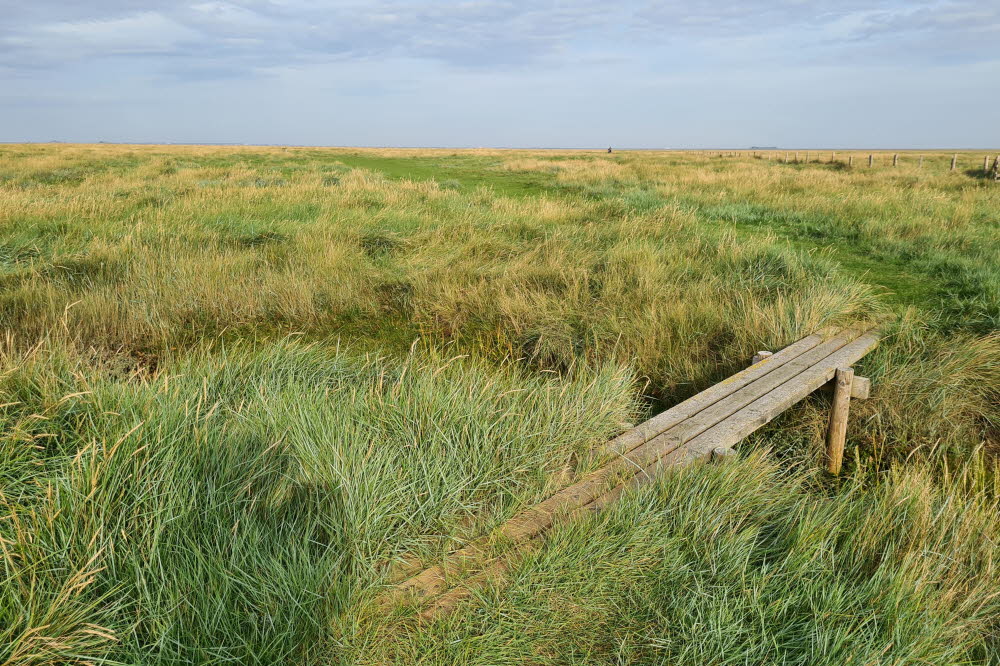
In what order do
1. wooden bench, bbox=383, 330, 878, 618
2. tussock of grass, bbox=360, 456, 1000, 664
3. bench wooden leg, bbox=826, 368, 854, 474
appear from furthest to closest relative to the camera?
bench wooden leg, bbox=826, 368, 854, 474, wooden bench, bbox=383, 330, 878, 618, tussock of grass, bbox=360, 456, 1000, 664

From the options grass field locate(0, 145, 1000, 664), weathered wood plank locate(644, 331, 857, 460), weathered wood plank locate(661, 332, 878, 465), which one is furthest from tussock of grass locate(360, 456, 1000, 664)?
weathered wood plank locate(644, 331, 857, 460)

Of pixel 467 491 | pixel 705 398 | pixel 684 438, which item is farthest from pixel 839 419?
pixel 467 491

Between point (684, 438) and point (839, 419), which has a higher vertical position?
point (684, 438)

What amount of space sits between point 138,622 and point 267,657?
363mm

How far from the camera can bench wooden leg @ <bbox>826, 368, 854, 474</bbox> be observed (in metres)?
3.91

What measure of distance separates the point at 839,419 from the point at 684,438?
1.42 meters

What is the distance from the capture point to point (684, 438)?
10.6 ft

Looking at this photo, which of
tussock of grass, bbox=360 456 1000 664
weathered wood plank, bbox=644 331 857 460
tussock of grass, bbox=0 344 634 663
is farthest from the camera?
weathered wood plank, bbox=644 331 857 460

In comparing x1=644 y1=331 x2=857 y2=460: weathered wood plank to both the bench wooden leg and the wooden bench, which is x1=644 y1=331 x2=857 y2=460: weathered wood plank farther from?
the bench wooden leg

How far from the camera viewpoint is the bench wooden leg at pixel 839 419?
391 cm

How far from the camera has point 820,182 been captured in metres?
16.9

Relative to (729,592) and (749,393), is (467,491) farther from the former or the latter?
(749,393)

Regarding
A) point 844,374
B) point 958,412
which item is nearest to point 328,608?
point 844,374

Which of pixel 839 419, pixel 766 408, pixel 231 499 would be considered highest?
pixel 231 499
